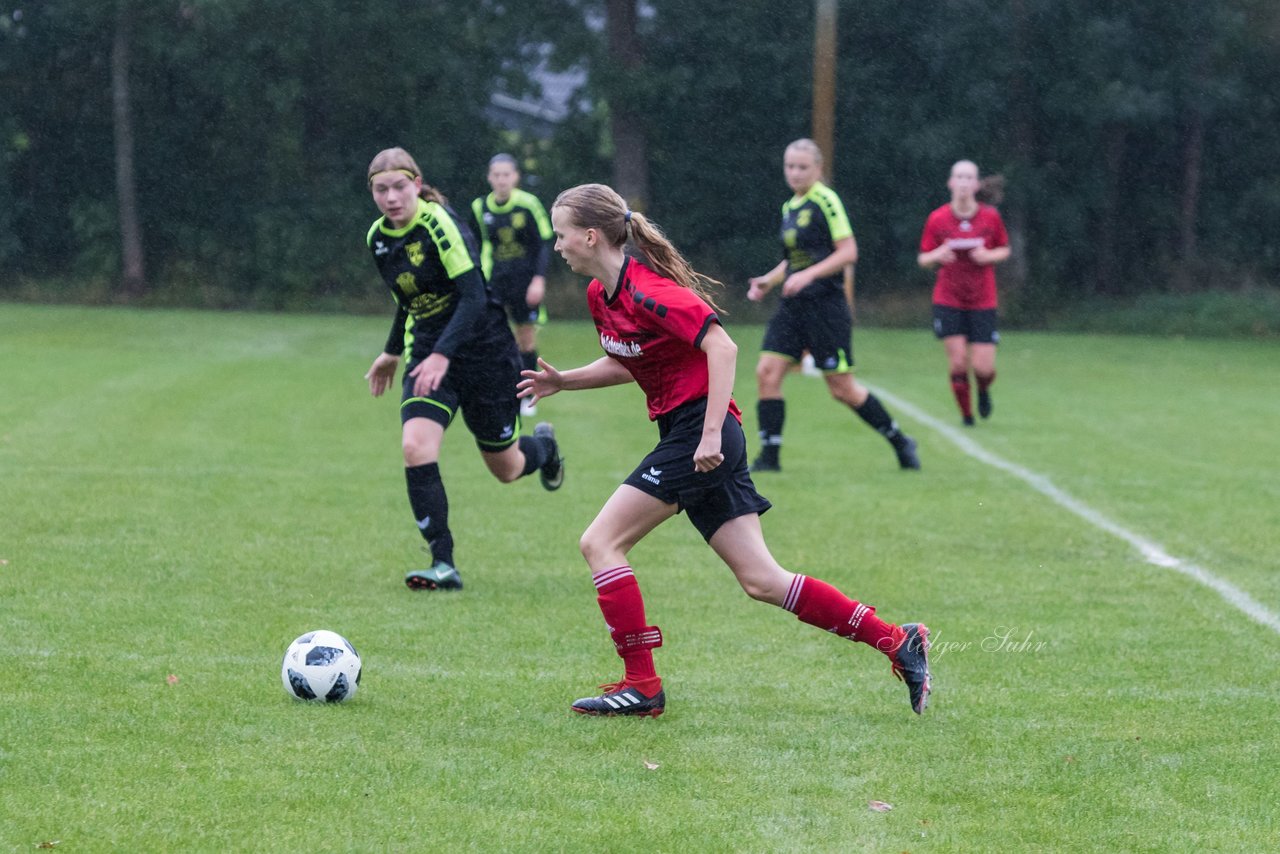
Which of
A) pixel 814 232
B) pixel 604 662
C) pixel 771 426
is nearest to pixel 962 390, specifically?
pixel 771 426

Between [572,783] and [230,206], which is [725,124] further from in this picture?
[572,783]

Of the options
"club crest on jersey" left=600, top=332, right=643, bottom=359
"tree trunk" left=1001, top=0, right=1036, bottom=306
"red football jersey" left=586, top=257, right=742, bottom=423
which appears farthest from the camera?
"tree trunk" left=1001, top=0, right=1036, bottom=306

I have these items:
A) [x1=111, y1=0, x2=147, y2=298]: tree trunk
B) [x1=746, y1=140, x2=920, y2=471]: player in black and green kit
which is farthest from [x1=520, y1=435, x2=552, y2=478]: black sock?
[x1=111, y1=0, x2=147, y2=298]: tree trunk

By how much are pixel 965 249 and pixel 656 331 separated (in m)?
8.84

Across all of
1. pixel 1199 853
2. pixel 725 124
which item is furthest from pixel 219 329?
Answer: pixel 1199 853

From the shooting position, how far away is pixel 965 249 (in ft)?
43.3

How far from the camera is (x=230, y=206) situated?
35750mm

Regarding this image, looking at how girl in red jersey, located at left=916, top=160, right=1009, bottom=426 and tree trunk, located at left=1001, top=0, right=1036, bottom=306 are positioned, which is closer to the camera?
girl in red jersey, located at left=916, top=160, right=1009, bottom=426

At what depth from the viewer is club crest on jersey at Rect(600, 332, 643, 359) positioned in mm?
4906

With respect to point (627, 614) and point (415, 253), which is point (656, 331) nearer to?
point (627, 614)

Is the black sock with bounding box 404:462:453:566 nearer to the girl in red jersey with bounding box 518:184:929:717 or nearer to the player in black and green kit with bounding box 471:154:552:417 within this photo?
the girl in red jersey with bounding box 518:184:929:717

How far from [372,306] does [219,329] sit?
769cm

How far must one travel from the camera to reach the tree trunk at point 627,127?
3381 cm

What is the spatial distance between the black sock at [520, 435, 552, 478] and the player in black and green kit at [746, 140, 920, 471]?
2470 millimetres
